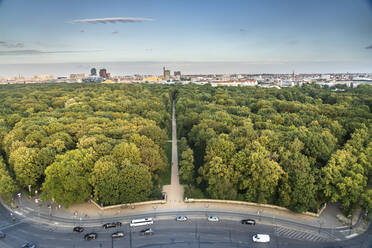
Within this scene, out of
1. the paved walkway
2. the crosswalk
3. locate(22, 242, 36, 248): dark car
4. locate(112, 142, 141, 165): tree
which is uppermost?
locate(112, 142, 141, 165): tree

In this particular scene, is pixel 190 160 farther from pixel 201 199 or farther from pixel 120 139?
pixel 120 139

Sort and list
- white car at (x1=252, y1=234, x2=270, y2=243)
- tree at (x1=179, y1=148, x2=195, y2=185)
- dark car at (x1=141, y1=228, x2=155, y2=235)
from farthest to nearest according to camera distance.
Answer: tree at (x1=179, y1=148, x2=195, y2=185) < dark car at (x1=141, y1=228, x2=155, y2=235) < white car at (x1=252, y1=234, x2=270, y2=243)

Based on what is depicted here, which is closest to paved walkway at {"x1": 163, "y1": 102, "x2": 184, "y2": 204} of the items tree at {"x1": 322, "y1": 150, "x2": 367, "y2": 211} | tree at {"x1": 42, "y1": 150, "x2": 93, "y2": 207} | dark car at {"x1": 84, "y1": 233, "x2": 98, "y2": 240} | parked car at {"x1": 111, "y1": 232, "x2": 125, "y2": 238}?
parked car at {"x1": 111, "y1": 232, "x2": 125, "y2": 238}

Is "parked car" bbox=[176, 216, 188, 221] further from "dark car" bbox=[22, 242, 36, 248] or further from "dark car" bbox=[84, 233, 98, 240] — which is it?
"dark car" bbox=[22, 242, 36, 248]

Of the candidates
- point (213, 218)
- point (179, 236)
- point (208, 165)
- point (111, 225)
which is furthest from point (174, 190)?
point (111, 225)

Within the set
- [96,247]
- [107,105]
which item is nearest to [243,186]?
[96,247]

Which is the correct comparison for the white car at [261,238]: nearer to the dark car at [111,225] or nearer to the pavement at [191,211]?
the pavement at [191,211]

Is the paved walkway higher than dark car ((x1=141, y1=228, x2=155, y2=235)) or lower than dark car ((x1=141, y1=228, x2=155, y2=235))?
higher
